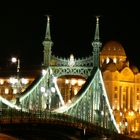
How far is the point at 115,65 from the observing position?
10750 centimetres

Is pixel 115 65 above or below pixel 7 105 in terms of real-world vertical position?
above

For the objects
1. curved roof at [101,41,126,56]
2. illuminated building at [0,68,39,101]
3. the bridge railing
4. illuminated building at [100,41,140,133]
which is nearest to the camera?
the bridge railing

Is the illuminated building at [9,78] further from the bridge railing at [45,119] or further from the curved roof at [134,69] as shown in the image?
the bridge railing at [45,119]

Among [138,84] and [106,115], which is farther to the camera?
[138,84]

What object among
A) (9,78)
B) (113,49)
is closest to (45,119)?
(9,78)

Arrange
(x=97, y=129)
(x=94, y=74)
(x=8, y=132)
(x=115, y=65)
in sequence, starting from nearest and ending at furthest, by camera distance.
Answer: (x=8, y=132)
(x=97, y=129)
(x=94, y=74)
(x=115, y=65)

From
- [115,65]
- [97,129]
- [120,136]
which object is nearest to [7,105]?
[97,129]

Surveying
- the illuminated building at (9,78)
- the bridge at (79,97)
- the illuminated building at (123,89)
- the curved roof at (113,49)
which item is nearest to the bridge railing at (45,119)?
the bridge at (79,97)

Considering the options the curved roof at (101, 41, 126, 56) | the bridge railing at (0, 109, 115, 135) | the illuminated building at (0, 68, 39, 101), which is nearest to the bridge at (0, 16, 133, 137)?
the bridge railing at (0, 109, 115, 135)

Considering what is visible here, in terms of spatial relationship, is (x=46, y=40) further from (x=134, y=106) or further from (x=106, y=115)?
(x=134, y=106)

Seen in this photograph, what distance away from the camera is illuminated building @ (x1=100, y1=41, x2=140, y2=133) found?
105 m

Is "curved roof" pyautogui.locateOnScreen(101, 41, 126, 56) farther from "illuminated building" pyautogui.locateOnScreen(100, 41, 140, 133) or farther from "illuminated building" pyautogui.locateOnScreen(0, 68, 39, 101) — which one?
"illuminated building" pyautogui.locateOnScreen(0, 68, 39, 101)

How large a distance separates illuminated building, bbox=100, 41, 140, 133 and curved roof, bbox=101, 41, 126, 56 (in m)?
1.17

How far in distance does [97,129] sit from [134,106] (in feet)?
148
